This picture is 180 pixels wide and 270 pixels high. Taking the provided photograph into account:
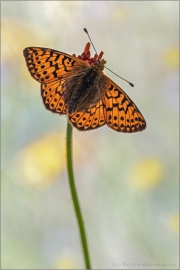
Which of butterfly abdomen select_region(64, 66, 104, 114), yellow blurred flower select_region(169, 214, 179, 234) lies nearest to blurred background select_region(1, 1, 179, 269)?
yellow blurred flower select_region(169, 214, 179, 234)

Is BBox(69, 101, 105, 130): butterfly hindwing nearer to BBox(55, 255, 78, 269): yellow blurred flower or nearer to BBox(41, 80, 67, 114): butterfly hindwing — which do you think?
BBox(41, 80, 67, 114): butterfly hindwing

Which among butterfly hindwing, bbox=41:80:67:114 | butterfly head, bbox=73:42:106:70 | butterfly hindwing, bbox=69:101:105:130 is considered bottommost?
butterfly hindwing, bbox=69:101:105:130

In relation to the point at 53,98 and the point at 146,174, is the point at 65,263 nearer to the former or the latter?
the point at 146,174

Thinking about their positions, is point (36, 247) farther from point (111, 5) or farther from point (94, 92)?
point (111, 5)

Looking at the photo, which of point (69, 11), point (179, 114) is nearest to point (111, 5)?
point (69, 11)

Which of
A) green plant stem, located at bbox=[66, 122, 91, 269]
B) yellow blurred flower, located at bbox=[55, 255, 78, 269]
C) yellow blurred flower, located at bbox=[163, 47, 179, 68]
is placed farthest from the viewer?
yellow blurred flower, located at bbox=[163, 47, 179, 68]

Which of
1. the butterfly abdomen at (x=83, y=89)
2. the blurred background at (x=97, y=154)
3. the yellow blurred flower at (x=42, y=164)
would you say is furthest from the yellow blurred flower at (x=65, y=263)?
the butterfly abdomen at (x=83, y=89)

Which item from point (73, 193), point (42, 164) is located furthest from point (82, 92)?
point (42, 164)
